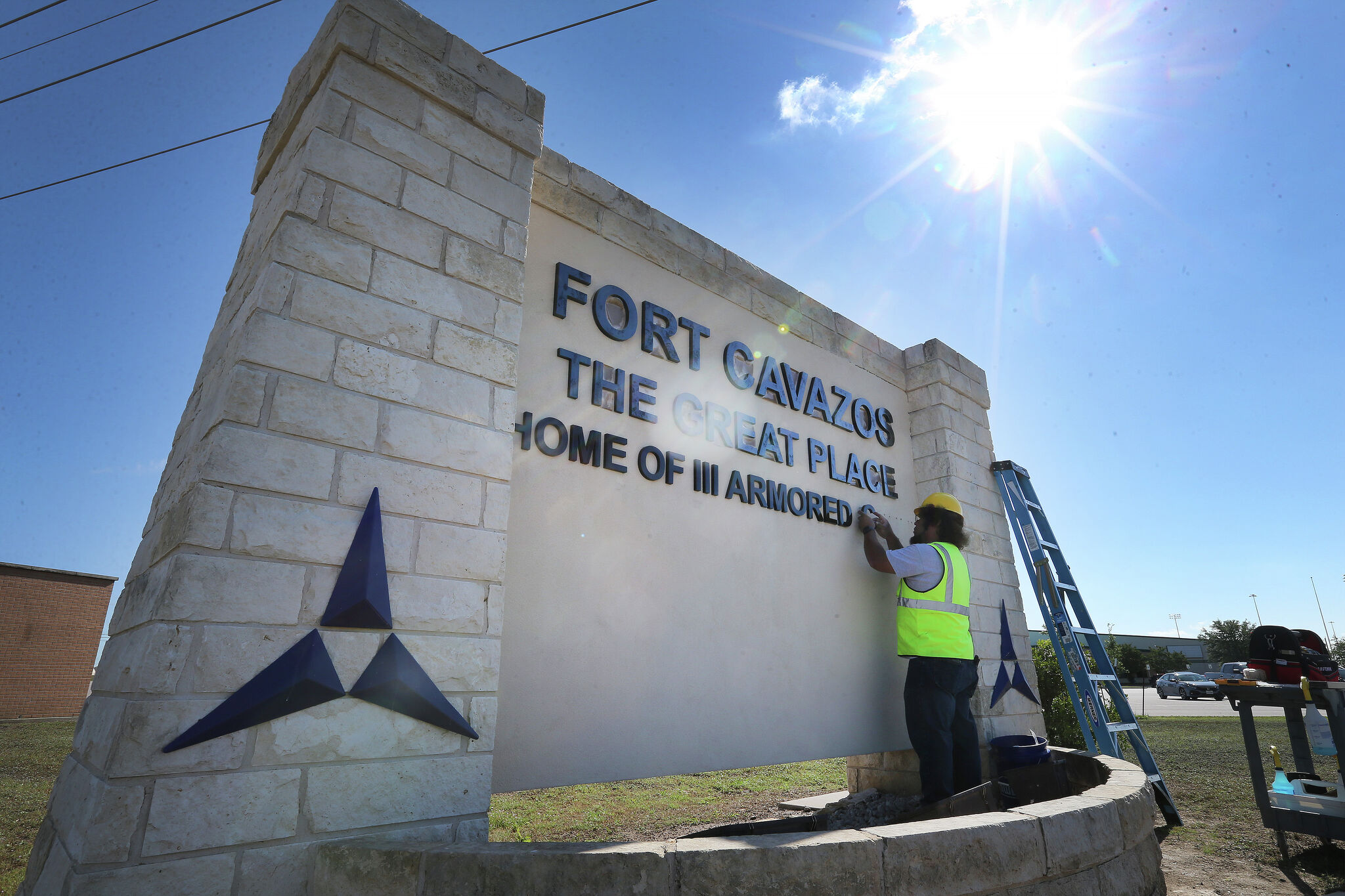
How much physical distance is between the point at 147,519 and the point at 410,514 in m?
1.59

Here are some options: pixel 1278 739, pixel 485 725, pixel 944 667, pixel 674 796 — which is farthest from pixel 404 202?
pixel 1278 739

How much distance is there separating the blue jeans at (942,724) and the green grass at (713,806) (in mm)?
1865

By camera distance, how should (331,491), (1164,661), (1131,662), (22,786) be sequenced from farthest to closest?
(1164,661) → (1131,662) → (22,786) → (331,491)

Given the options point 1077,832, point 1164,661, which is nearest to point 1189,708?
point 1077,832

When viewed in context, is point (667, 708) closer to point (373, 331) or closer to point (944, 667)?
point (944, 667)

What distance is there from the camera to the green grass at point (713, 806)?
482cm

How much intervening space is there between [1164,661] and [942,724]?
5634 centimetres

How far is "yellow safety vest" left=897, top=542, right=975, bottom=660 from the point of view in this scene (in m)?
4.63

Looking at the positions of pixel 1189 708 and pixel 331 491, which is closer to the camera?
pixel 331 491

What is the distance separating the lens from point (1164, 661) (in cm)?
4778

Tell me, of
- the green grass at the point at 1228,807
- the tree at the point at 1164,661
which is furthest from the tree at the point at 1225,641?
the green grass at the point at 1228,807

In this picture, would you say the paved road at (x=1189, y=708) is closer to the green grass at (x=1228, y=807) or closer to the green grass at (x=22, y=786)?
the green grass at (x=1228, y=807)

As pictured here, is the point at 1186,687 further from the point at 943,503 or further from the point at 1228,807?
the point at 943,503

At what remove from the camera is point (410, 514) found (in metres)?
2.71
